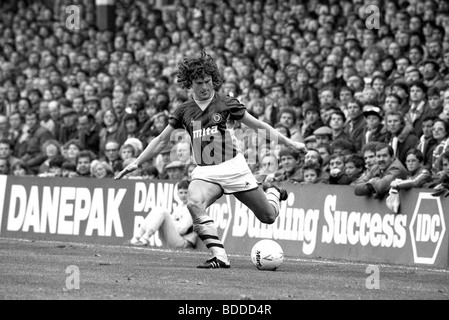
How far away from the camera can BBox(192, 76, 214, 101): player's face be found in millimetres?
13312

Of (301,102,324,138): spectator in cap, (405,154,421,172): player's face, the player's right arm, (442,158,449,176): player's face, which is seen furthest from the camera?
(301,102,324,138): spectator in cap

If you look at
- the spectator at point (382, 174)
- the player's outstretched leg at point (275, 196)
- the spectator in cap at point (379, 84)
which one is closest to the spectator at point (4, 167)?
the spectator in cap at point (379, 84)

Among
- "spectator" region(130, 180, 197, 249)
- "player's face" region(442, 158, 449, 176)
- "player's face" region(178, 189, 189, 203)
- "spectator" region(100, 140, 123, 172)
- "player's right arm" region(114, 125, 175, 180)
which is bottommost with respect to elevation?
"spectator" region(130, 180, 197, 249)

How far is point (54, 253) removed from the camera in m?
16.2

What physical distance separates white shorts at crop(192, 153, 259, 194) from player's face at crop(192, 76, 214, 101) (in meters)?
0.78

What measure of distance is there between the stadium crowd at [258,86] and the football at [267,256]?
320 cm

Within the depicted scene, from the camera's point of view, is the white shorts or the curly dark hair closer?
the curly dark hair

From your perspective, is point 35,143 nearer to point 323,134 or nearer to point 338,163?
point 323,134

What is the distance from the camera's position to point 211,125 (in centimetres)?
1331

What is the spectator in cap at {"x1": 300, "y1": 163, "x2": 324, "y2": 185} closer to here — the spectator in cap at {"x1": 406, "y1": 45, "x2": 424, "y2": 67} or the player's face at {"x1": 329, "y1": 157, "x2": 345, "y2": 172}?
the player's face at {"x1": 329, "y1": 157, "x2": 345, "y2": 172}

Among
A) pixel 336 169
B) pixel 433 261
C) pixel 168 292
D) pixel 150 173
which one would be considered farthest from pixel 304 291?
pixel 150 173

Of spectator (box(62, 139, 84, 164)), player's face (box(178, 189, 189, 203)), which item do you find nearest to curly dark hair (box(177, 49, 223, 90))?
player's face (box(178, 189, 189, 203))
